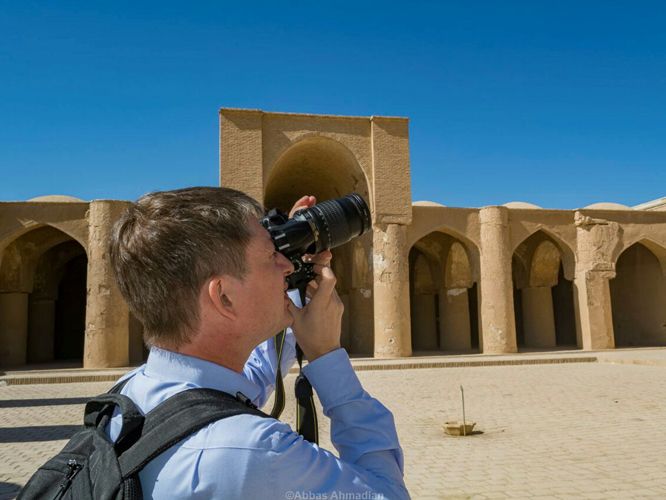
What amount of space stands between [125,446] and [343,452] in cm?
40

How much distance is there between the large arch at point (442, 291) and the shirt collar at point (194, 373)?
18.9m

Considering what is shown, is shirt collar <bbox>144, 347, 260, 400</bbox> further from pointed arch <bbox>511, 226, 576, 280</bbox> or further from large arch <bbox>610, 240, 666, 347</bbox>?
large arch <bbox>610, 240, 666, 347</bbox>

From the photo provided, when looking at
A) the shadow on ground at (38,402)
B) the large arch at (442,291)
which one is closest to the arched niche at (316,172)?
the large arch at (442,291)

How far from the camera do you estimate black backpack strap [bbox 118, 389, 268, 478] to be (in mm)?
909

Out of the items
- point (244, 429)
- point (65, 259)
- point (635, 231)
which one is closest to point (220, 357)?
point (244, 429)

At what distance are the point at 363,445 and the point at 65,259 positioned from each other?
73.6ft

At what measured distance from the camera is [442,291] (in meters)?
21.9

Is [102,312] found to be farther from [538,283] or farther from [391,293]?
[538,283]

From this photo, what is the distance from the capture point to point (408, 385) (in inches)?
435

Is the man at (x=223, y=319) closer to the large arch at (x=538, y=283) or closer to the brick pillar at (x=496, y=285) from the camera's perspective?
the brick pillar at (x=496, y=285)

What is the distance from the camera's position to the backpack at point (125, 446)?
907 mm

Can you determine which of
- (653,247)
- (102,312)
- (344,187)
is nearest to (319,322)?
(102,312)

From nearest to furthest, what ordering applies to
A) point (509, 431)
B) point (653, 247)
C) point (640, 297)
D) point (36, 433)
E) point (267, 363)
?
point (267, 363)
point (509, 431)
point (36, 433)
point (653, 247)
point (640, 297)

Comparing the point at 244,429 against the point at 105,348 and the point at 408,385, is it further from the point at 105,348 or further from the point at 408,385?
the point at 105,348
